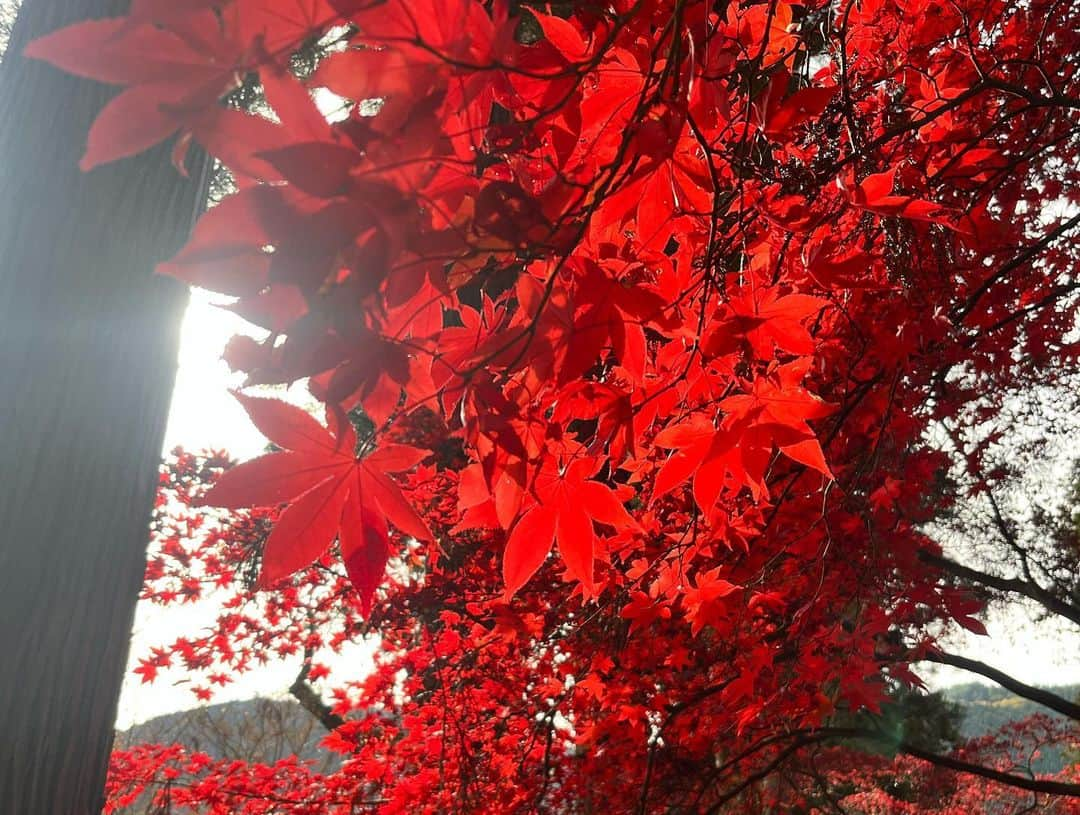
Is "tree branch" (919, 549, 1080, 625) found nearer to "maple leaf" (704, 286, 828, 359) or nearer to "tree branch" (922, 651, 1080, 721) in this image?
"tree branch" (922, 651, 1080, 721)

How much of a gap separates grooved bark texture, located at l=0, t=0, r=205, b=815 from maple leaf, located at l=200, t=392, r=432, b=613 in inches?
28.4

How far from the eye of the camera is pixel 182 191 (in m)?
1.36

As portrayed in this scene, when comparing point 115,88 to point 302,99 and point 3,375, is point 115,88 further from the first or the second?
point 302,99

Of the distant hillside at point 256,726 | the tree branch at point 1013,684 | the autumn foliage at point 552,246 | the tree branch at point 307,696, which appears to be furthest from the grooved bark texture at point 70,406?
the distant hillside at point 256,726

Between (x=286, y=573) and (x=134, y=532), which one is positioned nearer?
(x=286, y=573)

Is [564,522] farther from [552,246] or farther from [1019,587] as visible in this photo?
[1019,587]

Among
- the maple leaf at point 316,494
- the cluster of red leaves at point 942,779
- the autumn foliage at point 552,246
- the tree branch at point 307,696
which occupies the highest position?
the autumn foliage at point 552,246

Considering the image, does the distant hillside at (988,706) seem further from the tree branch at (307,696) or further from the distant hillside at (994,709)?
the tree branch at (307,696)

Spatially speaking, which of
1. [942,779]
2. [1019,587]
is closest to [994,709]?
[942,779]

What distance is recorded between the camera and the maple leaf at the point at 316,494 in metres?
0.57

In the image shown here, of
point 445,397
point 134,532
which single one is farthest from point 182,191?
point 445,397

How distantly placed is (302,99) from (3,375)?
38.9 inches

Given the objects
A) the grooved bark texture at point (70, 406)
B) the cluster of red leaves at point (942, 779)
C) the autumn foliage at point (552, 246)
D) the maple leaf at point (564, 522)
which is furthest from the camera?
the cluster of red leaves at point (942, 779)

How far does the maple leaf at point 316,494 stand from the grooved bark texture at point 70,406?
72cm
